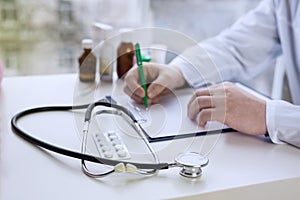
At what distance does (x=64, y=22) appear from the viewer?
1.46 meters

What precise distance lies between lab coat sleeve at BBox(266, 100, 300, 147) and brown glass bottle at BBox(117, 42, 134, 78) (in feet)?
1.33

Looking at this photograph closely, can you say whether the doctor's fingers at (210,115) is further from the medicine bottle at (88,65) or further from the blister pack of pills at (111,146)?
the medicine bottle at (88,65)

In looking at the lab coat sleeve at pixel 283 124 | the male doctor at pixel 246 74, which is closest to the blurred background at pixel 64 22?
the male doctor at pixel 246 74

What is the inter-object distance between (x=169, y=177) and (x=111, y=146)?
14 cm

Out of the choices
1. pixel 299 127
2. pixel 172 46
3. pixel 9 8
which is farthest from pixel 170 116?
pixel 9 8

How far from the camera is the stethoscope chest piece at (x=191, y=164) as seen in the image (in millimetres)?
682

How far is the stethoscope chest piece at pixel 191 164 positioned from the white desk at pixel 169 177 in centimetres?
1

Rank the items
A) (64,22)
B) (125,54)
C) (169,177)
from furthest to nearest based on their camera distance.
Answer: (64,22), (125,54), (169,177)

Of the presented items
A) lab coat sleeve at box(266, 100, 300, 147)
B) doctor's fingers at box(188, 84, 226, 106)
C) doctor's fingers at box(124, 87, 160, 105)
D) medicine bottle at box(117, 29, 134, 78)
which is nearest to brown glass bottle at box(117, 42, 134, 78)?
medicine bottle at box(117, 29, 134, 78)

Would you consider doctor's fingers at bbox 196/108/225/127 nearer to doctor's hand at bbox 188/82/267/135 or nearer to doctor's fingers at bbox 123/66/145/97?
doctor's hand at bbox 188/82/267/135

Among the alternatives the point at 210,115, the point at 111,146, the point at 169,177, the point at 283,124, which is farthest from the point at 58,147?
the point at 283,124

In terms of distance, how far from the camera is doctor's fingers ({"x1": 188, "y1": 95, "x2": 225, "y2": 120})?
0.84 meters

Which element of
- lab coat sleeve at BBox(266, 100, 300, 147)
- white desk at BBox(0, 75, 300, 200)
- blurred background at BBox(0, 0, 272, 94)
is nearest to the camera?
white desk at BBox(0, 75, 300, 200)

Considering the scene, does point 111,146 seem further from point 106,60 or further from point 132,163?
point 106,60
